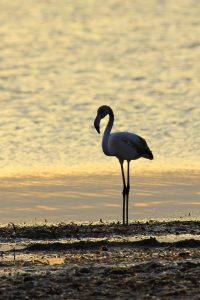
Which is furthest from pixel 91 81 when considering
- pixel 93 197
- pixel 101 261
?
pixel 101 261

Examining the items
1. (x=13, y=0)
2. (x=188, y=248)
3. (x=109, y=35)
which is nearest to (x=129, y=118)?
(x=188, y=248)

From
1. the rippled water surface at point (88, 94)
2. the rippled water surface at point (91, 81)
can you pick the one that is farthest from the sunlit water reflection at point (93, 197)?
the rippled water surface at point (91, 81)

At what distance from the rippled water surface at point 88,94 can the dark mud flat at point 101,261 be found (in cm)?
191

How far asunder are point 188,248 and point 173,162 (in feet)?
23.9

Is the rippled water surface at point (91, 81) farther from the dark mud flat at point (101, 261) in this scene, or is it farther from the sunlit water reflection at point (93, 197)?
the dark mud flat at point (101, 261)

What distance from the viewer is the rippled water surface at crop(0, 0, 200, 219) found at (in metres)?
21.7

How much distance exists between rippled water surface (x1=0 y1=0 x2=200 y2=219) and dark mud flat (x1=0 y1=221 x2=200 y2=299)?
1.91 metres

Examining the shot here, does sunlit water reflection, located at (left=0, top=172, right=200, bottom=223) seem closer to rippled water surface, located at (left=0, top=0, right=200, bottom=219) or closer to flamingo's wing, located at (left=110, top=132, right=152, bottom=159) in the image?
rippled water surface, located at (left=0, top=0, right=200, bottom=219)

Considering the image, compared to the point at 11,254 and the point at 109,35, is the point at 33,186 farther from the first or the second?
the point at 109,35

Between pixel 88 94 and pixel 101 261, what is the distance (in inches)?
672

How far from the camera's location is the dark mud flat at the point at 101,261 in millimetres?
11977

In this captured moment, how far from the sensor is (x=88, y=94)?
3086 centimetres

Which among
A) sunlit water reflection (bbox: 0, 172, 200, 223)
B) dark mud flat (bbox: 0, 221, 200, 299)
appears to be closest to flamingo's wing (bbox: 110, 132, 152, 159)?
sunlit water reflection (bbox: 0, 172, 200, 223)

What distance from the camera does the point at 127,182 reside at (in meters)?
19.4
